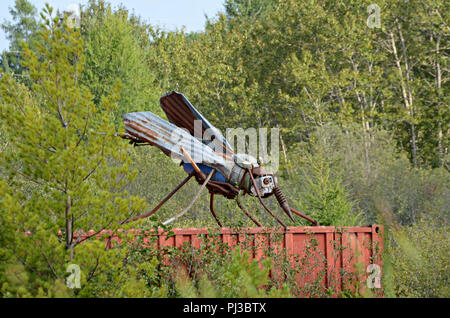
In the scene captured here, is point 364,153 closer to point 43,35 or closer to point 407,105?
point 407,105

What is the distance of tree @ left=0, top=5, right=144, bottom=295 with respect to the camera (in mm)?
5234

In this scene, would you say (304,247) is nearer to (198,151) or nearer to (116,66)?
(198,151)

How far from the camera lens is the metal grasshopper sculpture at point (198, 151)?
282 inches

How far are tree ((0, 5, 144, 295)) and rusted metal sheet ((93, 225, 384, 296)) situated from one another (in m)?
2.39

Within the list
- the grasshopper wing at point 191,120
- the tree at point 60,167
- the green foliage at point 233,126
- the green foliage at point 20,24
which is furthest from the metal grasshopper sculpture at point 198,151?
the green foliage at point 20,24

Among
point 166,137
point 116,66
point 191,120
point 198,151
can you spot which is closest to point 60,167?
point 166,137

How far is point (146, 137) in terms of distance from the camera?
7121mm

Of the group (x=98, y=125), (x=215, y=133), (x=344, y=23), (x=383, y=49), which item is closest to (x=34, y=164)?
(x=98, y=125)

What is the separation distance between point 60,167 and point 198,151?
92.9 inches

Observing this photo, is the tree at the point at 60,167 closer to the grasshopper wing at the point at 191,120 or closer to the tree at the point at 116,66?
the grasshopper wing at the point at 191,120

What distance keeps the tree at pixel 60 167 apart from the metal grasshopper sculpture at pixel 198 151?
148 centimetres

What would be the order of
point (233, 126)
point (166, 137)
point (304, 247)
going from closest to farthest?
point (166, 137), point (304, 247), point (233, 126)

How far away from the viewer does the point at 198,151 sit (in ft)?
A: 23.8

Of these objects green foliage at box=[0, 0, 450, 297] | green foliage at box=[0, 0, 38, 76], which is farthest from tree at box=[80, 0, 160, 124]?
green foliage at box=[0, 0, 38, 76]
